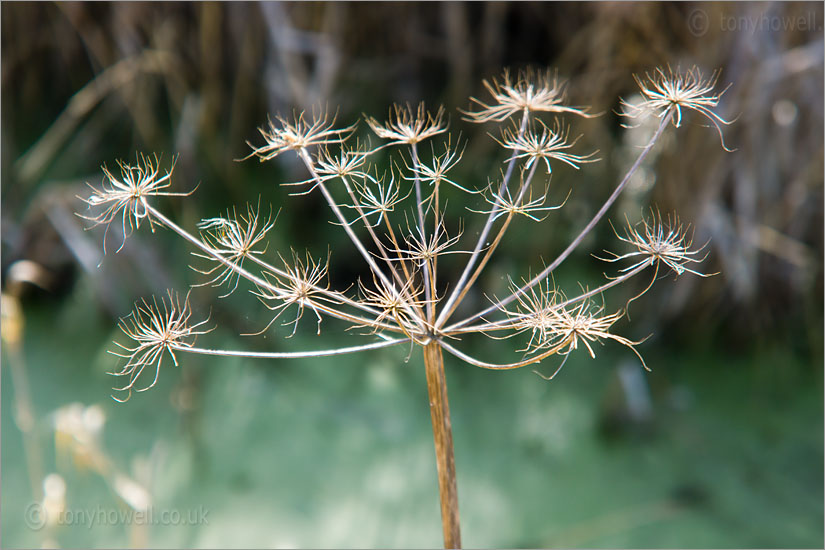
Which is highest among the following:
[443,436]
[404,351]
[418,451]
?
[404,351]

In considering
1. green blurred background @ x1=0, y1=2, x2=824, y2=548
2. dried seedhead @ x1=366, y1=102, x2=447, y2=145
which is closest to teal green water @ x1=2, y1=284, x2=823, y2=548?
green blurred background @ x1=0, y1=2, x2=824, y2=548

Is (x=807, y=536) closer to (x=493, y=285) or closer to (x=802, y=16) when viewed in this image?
(x=493, y=285)

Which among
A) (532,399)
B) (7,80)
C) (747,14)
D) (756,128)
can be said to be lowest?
(532,399)

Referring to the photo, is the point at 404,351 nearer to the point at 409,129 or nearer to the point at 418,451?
the point at 418,451

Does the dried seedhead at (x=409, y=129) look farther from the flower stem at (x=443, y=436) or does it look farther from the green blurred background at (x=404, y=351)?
the green blurred background at (x=404, y=351)

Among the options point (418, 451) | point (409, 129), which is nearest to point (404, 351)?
point (418, 451)

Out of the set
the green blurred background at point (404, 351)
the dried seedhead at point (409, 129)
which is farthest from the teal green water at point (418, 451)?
the dried seedhead at point (409, 129)

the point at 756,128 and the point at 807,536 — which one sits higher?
the point at 756,128

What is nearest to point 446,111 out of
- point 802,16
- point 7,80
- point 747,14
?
point 747,14
